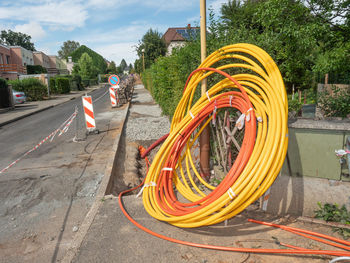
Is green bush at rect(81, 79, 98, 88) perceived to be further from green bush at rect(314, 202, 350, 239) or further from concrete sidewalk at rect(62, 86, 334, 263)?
green bush at rect(314, 202, 350, 239)

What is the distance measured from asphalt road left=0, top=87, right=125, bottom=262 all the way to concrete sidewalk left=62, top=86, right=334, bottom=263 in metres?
0.42

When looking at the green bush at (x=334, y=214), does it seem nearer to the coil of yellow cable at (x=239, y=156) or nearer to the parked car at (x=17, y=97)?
the coil of yellow cable at (x=239, y=156)

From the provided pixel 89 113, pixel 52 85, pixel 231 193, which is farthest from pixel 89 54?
pixel 231 193

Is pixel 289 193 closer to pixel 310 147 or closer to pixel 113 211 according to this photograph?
pixel 310 147

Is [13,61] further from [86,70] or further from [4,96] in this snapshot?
[4,96]

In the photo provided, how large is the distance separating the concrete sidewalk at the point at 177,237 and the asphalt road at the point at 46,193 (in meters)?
0.42

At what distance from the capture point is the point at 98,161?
20.4ft

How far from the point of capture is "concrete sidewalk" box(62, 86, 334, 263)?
2676 mm

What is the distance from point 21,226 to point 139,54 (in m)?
37.4

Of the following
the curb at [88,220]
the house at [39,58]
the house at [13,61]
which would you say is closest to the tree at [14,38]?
the house at [39,58]

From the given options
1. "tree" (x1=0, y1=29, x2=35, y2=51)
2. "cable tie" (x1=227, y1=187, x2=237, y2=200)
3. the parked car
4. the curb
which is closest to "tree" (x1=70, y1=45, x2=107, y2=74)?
"tree" (x1=0, y1=29, x2=35, y2=51)

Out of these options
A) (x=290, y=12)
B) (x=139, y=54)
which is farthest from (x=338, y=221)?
(x=139, y=54)

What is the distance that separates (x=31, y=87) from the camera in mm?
23656

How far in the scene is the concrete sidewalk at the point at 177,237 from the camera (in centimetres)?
268
